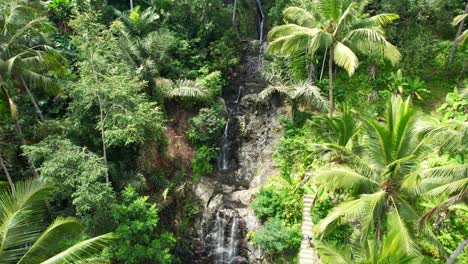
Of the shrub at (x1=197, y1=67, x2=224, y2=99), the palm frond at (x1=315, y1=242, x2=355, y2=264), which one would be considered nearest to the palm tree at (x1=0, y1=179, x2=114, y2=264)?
the palm frond at (x1=315, y1=242, x2=355, y2=264)

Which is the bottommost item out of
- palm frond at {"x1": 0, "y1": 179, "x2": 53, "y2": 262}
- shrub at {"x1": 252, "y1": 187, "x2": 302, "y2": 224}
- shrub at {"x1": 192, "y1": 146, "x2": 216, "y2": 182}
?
shrub at {"x1": 252, "y1": 187, "x2": 302, "y2": 224}

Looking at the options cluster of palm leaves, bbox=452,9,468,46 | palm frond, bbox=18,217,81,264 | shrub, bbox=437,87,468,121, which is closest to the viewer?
palm frond, bbox=18,217,81,264

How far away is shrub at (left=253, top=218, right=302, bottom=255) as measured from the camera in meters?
12.3

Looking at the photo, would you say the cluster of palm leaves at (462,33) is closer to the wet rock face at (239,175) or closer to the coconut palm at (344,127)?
the coconut palm at (344,127)

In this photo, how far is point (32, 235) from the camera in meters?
7.61

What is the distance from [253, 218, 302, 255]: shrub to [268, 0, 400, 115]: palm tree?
6.02m

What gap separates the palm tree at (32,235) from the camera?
7.11 m

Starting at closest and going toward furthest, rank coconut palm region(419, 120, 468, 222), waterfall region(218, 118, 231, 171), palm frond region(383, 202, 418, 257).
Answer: coconut palm region(419, 120, 468, 222) < palm frond region(383, 202, 418, 257) < waterfall region(218, 118, 231, 171)

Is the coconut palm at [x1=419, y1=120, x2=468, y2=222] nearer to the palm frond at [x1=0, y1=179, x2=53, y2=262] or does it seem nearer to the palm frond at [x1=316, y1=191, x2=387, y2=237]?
the palm frond at [x1=316, y1=191, x2=387, y2=237]

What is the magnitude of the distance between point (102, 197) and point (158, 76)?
7876 mm

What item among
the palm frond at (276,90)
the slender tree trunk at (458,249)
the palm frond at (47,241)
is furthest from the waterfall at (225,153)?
the slender tree trunk at (458,249)

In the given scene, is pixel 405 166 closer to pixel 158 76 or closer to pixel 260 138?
pixel 260 138

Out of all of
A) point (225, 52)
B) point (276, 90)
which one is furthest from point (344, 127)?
point (225, 52)

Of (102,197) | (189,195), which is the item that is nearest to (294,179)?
(189,195)
